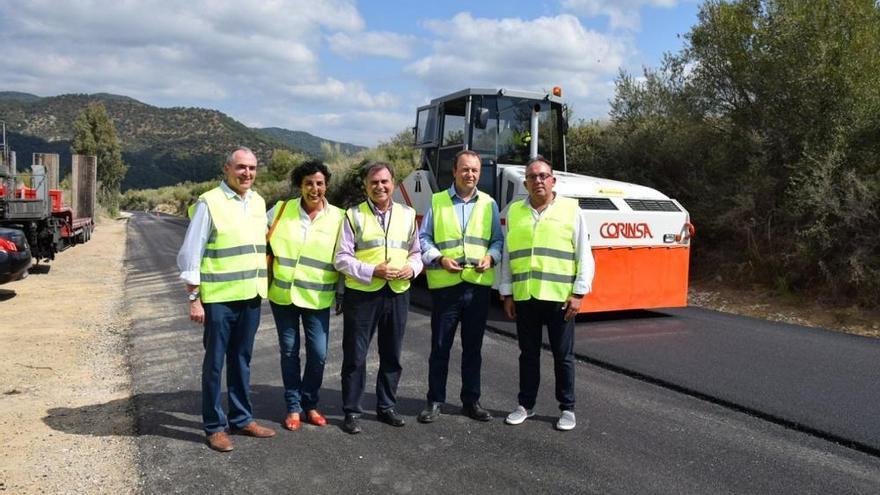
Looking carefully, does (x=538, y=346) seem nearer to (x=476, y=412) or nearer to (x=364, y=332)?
(x=476, y=412)

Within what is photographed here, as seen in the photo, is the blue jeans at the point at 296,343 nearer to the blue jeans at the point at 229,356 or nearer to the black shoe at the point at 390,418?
the blue jeans at the point at 229,356

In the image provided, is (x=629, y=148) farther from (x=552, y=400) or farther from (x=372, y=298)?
(x=372, y=298)

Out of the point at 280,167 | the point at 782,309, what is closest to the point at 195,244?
the point at 782,309

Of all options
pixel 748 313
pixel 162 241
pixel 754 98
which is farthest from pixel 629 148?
pixel 162 241

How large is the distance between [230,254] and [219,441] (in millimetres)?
1114

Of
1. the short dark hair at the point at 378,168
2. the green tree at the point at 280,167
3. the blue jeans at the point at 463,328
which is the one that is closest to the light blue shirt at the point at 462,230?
the blue jeans at the point at 463,328

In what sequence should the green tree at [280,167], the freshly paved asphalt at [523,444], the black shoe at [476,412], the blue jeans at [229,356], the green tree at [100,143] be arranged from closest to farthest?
the freshly paved asphalt at [523,444] → the blue jeans at [229,356] → the black shoe at [476,412] → the green tree at [280,167] → the green tree at [100,143]

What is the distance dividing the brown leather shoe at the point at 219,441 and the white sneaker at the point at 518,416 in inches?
69.8

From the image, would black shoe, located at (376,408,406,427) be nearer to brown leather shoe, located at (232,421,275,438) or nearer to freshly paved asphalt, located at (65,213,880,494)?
freshly paved asphalt, located at (65,213,880,494)

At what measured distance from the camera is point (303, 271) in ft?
13.9

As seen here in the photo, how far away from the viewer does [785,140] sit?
1063 centimetres

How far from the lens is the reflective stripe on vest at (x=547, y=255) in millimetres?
4293

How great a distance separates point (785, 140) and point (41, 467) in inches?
424

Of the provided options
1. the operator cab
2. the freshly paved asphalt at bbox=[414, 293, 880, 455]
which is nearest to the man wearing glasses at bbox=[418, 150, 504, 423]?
the freshly paved asphalt at bbox=[414, 293, 880, 455]
